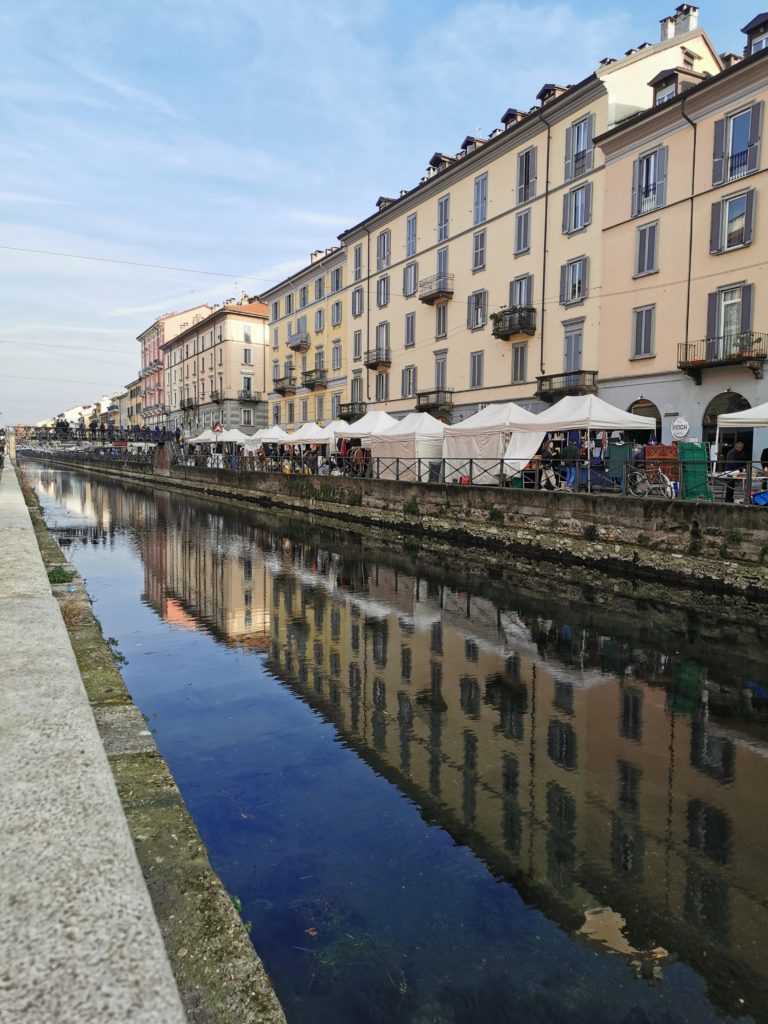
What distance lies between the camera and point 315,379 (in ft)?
142

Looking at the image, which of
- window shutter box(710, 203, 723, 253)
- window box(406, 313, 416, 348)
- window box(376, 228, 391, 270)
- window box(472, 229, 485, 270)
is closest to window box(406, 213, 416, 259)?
window box(376, 228, 391, 270)

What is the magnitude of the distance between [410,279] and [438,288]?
3.46 m

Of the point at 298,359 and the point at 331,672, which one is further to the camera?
the point at 298,359

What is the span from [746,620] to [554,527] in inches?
215

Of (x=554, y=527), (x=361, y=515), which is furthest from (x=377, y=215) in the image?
(x=554, y=527)

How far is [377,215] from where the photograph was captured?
36.1 meters

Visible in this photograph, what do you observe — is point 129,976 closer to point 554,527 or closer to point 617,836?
point 617,836

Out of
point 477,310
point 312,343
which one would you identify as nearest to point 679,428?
point 477,310

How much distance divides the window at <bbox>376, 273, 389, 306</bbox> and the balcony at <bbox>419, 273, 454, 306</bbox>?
14.4 ft

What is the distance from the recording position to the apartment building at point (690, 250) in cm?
1909

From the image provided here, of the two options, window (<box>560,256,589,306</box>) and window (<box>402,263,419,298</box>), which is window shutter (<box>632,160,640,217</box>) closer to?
window (<box>560,256,589,306</box>)

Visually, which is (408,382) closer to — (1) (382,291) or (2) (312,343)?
(1) (382,291)

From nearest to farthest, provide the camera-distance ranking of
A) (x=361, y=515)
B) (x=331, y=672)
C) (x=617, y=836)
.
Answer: (x=617, y=836) → (x=331, y=672) → (x=361, y=515)

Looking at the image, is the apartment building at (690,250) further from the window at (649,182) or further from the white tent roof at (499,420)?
the white tent roof at (499,420)
